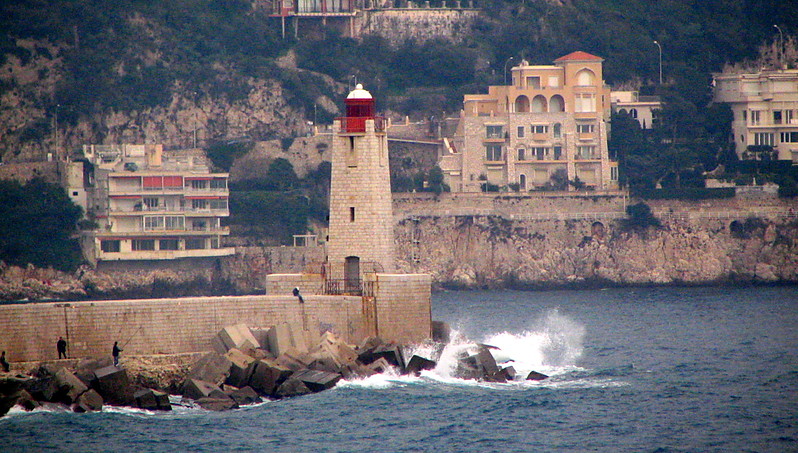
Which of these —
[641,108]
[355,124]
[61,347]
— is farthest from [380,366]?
[641,108]

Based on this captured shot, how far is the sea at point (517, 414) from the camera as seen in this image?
128 feet

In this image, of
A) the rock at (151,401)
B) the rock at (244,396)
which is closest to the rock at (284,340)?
the rock at (244,396)

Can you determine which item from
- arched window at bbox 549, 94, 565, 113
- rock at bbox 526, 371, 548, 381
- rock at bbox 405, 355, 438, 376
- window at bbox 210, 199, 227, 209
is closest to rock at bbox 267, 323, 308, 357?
rock at bbox 405, 355, 438, 376

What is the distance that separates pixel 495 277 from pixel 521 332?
114 feet

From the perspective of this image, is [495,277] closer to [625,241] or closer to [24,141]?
[625,241]

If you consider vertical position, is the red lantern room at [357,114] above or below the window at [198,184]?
above

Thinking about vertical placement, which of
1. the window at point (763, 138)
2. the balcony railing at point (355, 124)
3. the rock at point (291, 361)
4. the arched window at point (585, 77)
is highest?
the arched window at point (585, 77)

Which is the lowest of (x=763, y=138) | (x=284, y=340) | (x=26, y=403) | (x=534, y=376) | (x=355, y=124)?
(x=534, y=376)

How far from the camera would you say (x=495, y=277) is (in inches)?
3819

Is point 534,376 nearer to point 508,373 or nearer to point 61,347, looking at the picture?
point 508,373

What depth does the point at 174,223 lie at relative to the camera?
92938mm

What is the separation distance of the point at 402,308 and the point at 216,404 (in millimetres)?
6777

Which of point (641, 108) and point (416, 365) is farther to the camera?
point (641, 108)

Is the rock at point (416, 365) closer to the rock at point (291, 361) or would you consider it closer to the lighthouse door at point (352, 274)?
the lighthouse door at point (352, 274)
